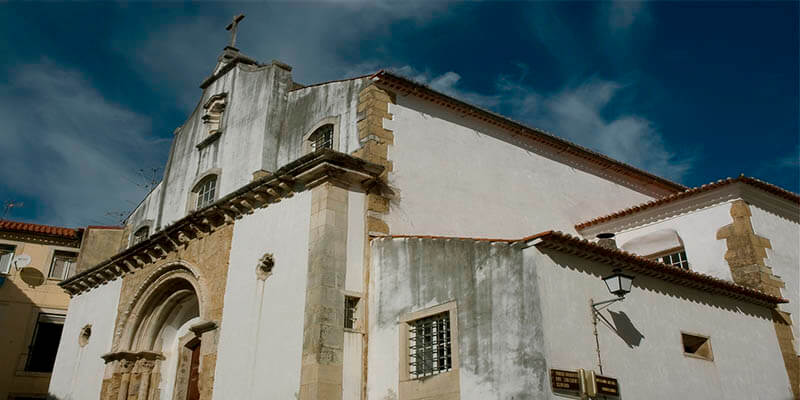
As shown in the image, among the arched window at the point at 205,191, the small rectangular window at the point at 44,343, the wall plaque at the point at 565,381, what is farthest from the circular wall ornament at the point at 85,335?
the wall plaque at the point at 565,381

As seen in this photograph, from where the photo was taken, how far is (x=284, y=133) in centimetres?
1728

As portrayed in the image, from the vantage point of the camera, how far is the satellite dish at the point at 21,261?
25891 millimetres

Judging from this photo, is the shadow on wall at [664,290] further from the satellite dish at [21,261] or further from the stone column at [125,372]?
the satellite dish at [21,261]

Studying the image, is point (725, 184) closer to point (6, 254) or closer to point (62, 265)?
point (62, 265)

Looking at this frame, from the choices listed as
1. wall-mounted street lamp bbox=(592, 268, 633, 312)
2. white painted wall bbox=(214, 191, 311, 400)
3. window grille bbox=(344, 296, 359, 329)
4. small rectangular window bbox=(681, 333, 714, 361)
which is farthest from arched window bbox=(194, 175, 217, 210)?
small rectangular window bbox=(681, 333, 714, 361)

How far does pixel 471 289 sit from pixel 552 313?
1460mm

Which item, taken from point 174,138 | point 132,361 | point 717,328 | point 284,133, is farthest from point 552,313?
point 174,138

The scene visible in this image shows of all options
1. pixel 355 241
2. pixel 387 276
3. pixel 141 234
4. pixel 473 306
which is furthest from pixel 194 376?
pixel 473 306

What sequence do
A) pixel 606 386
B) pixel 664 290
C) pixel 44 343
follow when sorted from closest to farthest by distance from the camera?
pixel 606 386 < pixel 664 290 < pixel 44 343

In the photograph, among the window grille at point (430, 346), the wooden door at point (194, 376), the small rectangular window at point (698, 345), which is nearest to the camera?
the window grille at point (430, 346)

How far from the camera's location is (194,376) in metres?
17.7

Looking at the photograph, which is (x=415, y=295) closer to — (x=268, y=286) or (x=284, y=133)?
(x=268, y=286)

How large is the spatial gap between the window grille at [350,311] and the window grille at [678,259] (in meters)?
8.55

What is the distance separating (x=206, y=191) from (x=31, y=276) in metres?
11.3
